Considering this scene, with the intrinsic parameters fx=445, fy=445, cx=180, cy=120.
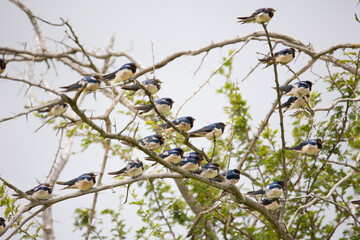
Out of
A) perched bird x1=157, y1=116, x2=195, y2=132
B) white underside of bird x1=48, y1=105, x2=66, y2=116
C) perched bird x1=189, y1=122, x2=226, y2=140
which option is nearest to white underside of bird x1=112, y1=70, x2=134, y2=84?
perched bird x1=157, y1=116, x2=195, y2=132

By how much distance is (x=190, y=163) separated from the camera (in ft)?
15.2

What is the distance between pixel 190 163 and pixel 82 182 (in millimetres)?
1143

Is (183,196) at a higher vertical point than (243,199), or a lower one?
higher

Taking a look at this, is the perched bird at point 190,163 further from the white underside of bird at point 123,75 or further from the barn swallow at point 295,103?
the barn swallow at point 295,103

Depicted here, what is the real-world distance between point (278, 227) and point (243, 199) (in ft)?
2.00

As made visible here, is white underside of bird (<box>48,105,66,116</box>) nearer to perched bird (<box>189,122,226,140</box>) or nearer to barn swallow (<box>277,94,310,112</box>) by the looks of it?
perched bird (<box>189,122,226,140</box>)

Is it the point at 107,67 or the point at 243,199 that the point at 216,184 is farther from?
the point at 107,67

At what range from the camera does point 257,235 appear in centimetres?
593

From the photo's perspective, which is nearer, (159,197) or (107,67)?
(159,197)

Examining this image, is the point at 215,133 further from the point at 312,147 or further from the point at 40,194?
the point at 40,194

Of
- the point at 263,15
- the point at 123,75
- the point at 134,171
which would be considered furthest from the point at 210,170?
the point at 263,15

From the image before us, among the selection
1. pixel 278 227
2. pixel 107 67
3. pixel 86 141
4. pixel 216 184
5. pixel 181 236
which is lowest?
pixel 278 227

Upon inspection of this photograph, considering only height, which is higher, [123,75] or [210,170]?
[123,75]

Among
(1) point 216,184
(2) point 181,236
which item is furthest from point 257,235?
(1) point 216,184
